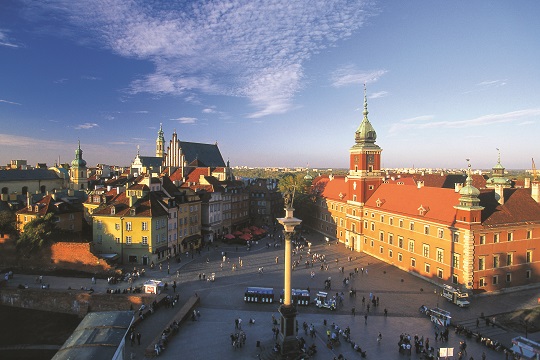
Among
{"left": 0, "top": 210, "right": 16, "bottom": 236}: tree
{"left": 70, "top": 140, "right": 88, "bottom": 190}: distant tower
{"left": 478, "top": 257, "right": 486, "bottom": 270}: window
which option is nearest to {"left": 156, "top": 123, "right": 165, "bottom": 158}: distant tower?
{"left": 70, "top": 140, "right": 88, "bottom": 190}: distant tower

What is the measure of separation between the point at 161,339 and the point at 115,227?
24390 mm

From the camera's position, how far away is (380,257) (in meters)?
51.6

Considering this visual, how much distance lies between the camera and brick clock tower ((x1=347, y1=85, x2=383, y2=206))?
57906mm

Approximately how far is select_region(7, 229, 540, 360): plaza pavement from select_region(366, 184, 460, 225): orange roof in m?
7.57

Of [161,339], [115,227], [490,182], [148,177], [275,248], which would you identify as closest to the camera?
[161,339]

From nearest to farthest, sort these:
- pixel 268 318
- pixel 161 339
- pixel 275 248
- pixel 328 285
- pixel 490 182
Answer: pixel 161 339
pixel 268 318
pixel 328 285
pixel 275 248
pixel 490 182

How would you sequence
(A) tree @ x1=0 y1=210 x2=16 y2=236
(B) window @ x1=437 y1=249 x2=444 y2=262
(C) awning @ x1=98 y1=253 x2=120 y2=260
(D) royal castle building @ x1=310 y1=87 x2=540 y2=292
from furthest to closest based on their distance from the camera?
(A) tree @ x1=0 y1=210 x2=16 y2=236, (C) awning @ x1=98 y1=253 x2=120 y2=260, (B) window @ x1=437 y1=249 x2=444 y2=262, (D) royal castle building @ x1=310 y1=87 x2=540 y2=292

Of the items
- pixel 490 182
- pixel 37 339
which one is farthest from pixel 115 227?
pixel 490 182

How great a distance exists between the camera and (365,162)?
191 ft

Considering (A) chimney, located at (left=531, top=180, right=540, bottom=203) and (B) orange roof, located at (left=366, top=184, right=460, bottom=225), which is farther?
(A) chimney, located at (left=531, top=180, right=540, bottom=203)

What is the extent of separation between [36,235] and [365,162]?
46365 millimetres

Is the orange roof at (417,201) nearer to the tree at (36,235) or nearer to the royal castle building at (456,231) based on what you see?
the royal castle building at (456,231)

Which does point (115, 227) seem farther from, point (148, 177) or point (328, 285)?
point (328, 285)

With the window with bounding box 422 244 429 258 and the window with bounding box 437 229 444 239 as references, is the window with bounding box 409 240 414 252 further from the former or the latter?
the window with bounding box 437 229 444 239
